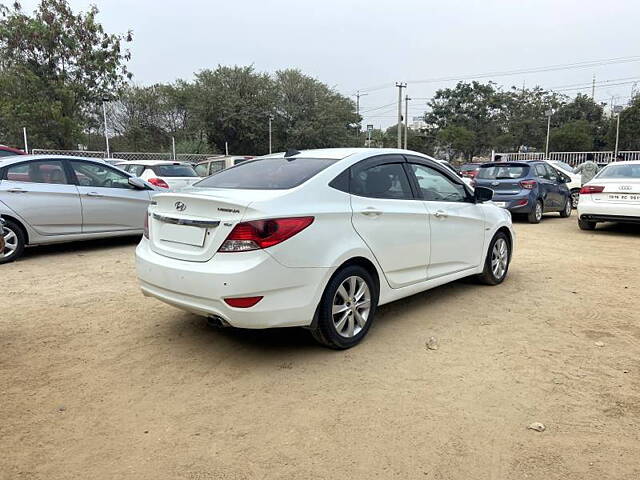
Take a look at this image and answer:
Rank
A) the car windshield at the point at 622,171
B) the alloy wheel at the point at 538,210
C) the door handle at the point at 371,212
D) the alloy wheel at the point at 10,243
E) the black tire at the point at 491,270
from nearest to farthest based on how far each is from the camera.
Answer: the door handle at the point at 371,212
the black tire at the point at 491,270
the alloy wheel at the point at 10,243
the car windshield at the point at 622,171
the alloy wheel at the point at 538,210

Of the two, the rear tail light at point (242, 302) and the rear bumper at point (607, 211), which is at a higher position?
the rear bumper at point (607, 211)

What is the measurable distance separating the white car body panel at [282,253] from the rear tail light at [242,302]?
28mm

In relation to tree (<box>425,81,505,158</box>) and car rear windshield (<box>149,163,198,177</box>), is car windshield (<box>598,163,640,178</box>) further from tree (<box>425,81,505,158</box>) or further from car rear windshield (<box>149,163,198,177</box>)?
tree (<box>425,81,505,158</box>)

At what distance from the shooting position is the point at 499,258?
6.07 meters

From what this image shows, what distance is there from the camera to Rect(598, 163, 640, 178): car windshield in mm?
9828

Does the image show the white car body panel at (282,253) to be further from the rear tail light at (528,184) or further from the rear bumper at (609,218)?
the rear tail light at (528,184)

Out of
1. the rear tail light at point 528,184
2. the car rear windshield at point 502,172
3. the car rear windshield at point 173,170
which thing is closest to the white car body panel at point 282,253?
the car rear windshield at point 173,170

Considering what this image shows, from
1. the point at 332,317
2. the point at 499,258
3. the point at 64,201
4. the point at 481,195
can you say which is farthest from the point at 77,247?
the point at 499,258

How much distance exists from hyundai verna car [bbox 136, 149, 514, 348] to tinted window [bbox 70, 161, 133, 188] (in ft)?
13.6

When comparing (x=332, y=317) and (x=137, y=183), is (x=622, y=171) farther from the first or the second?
(x=137, y=183)

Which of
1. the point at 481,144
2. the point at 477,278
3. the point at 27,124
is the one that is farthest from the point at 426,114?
the point at 477,278

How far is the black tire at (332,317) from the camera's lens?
376 centimetres

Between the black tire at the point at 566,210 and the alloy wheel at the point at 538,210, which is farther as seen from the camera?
the black tire at the point at 566,210

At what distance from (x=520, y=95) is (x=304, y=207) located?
5969cm
